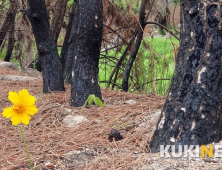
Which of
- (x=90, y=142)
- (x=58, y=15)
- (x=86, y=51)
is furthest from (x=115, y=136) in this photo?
(x=58, y=15)

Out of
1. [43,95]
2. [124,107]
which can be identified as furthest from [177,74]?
[43,95]

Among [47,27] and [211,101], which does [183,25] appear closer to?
[211,101]

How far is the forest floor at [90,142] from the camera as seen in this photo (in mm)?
1917

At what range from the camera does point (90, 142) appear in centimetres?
232

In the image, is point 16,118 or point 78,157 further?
point 78,157

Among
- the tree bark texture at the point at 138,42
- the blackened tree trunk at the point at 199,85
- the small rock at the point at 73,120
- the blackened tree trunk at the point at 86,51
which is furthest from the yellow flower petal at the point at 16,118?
the tree bark texture at the point at 138,42

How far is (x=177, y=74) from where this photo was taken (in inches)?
80.3

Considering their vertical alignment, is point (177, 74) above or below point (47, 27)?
below

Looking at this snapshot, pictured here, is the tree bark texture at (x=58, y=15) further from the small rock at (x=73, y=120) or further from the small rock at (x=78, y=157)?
the small rock at (x=78, y=157)

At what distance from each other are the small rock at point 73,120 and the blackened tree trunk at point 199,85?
1.01 m

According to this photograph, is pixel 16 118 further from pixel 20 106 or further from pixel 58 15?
pixel 58 15

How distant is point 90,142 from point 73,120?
1.91 feet

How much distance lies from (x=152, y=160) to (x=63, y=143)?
2.37 feet

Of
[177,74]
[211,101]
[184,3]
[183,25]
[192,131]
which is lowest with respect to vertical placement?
[192,131]
